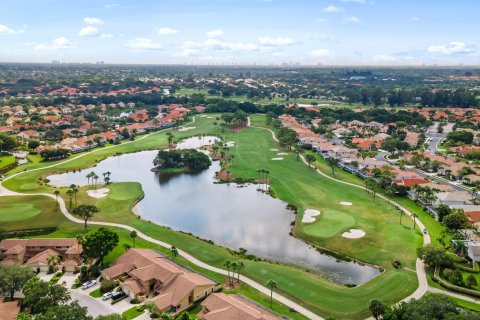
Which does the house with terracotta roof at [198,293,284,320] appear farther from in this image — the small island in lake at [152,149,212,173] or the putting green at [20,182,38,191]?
the small island in lake at [152,149,212,173]

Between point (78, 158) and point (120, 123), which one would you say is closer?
point (78, 158)

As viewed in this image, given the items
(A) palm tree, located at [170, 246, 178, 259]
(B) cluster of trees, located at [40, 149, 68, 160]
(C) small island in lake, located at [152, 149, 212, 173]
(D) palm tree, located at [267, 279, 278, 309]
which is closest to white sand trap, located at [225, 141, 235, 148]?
(C) small island in lake, located at [152, 149, 212, 173]

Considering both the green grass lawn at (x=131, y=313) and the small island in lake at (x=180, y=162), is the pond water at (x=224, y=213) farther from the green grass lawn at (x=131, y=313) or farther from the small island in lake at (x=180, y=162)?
the green grass lawn at (x=131, y=313)

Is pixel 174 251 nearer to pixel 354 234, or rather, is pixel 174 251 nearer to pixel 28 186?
pixel 354 234

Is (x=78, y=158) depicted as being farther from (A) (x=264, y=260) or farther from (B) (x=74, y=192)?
(A) (x=264, y=260)

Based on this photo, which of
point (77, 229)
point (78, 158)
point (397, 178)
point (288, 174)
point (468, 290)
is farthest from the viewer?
point (78, 158)

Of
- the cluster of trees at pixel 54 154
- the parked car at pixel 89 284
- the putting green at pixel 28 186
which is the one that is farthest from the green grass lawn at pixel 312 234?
the parked car at pixel 89 284

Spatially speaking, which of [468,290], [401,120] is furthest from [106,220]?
[401,120]

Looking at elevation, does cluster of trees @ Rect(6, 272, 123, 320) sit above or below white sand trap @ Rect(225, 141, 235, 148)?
above
